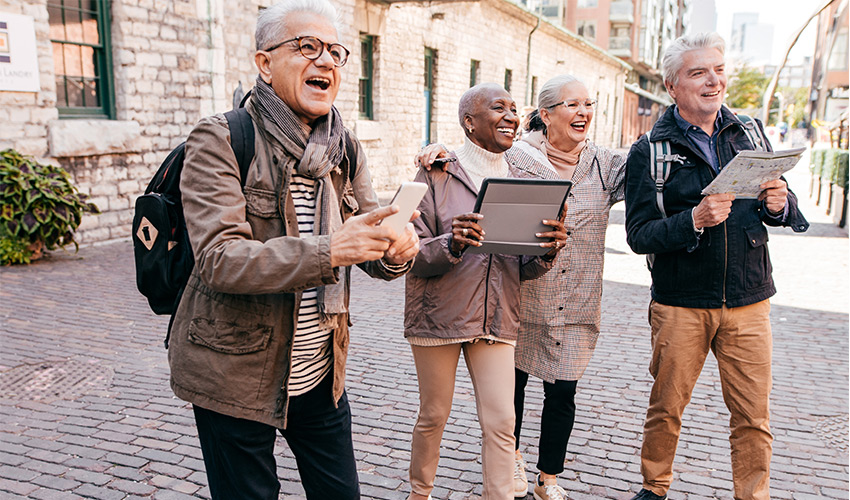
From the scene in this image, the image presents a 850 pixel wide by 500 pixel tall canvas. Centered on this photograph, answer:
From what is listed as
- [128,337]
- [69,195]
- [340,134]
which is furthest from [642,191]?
[69,195]

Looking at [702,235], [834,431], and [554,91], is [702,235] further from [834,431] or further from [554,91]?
[834,431]

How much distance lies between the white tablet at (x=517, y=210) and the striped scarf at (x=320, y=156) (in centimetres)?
72

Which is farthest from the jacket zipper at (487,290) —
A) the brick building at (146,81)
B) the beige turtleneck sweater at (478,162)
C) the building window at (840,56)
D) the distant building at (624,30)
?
the building window at (840,56)

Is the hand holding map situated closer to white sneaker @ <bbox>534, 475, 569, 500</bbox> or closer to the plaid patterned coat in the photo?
the plaid patterned coat

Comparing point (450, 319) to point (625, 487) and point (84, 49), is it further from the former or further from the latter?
point (84, 49)

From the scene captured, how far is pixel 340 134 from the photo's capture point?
2172 millimetres

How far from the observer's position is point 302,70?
79.9 inches

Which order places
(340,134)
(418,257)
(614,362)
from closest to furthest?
(340,134)
(418,257)
(614,362)

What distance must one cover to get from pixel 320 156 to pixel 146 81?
985 cm

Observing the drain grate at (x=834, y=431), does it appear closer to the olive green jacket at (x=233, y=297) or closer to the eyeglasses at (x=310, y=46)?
the olive green jacket at (x=233, y=297)

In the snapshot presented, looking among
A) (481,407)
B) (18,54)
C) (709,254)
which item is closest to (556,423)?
(481,407)

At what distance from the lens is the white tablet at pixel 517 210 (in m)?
2.66

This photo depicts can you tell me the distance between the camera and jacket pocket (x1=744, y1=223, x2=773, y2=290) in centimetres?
301

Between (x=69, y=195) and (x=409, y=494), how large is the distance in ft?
23.9
